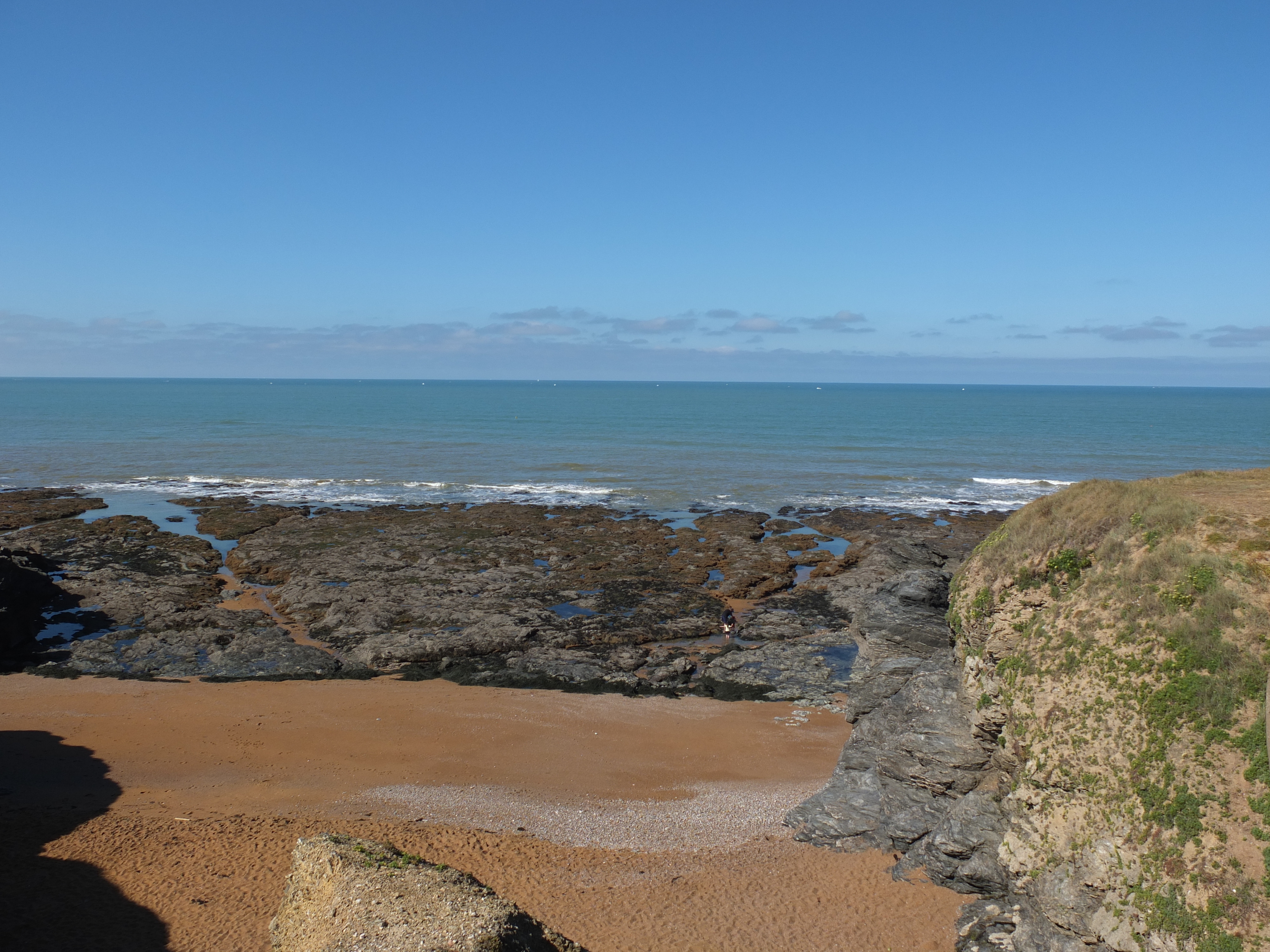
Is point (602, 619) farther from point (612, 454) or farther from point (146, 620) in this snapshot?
point (612, 454)

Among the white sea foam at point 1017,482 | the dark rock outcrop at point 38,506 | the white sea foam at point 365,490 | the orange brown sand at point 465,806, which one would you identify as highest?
the white sea foam at point 1017,482

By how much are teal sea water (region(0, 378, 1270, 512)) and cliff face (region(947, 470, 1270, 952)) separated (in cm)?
3271

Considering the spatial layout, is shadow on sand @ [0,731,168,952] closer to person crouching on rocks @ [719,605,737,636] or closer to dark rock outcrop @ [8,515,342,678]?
dark rock outcrop @ [8,515,342,678]

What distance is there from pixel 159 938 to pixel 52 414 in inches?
4902

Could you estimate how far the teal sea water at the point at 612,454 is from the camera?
171ft

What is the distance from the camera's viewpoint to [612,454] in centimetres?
7275

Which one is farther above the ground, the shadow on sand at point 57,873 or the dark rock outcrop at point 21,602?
the dark rock outcrop at point 21,602

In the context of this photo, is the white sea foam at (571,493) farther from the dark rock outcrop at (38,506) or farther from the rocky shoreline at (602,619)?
the rocky shoreline at (602,619)

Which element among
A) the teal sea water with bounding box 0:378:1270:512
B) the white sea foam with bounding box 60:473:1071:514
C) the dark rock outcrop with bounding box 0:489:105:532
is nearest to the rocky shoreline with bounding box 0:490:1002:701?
the dark rock outcrop with bounding box 0:489:105:532

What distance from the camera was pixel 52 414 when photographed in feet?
361

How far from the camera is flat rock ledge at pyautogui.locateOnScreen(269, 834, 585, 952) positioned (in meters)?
9.12

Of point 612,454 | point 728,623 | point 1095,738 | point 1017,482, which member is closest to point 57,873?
point 1095,738

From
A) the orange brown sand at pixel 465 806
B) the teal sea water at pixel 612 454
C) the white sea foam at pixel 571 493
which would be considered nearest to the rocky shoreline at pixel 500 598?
the orange brown sand at pixel 465 806

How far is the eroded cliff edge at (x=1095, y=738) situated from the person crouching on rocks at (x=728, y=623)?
1001 cm
